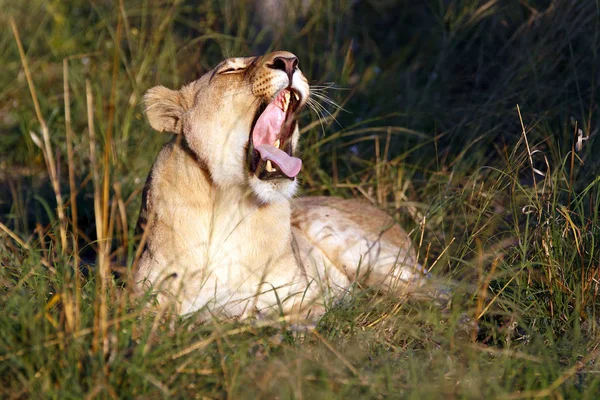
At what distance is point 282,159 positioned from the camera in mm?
3387

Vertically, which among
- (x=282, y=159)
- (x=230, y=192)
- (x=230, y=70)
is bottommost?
(x=230, y=192)

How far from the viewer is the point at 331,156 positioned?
5.12m

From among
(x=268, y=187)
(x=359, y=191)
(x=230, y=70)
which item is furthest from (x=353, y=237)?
(x=230, y=70)

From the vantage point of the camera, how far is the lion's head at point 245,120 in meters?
3.38

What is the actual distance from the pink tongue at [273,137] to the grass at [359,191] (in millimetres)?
529

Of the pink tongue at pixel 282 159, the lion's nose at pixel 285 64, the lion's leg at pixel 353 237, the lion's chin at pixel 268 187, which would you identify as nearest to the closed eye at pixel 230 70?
the lion's nose at pixel 285 64

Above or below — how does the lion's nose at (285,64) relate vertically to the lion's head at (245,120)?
above

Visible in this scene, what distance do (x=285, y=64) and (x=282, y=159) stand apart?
0.37 meters

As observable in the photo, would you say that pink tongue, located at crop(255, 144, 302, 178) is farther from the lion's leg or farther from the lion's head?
the lion's leg

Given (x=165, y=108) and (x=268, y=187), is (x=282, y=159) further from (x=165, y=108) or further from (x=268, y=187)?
(x=165, y=108)

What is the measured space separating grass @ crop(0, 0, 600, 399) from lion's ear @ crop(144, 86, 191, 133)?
0.24 m

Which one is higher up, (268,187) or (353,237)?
(268,187)

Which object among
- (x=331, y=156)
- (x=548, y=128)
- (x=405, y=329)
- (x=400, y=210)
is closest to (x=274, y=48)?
(x=331, y=156)

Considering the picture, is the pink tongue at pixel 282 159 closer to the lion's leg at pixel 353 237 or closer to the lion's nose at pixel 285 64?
the lion's nose at pixel 285 64
